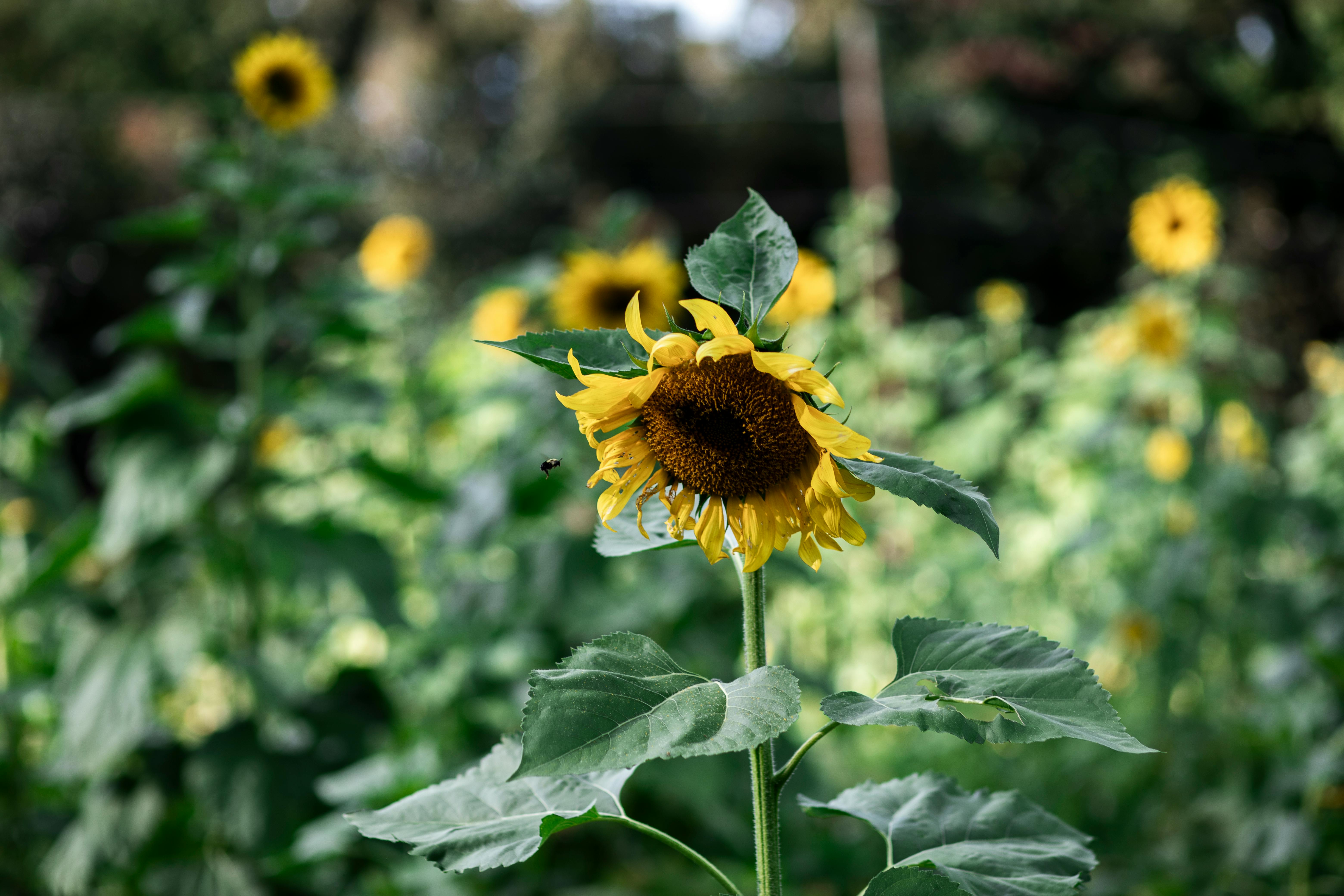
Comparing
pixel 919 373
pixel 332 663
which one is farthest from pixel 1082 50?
pixel 332 663

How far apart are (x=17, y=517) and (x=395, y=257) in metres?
1.42

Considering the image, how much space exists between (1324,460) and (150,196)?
7.66m

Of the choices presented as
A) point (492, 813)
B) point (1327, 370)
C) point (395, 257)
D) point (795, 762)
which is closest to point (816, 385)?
point (795, 762)

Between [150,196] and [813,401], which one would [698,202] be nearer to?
[150,196]

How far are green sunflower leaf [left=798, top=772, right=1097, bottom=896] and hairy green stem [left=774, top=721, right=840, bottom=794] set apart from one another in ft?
0.20

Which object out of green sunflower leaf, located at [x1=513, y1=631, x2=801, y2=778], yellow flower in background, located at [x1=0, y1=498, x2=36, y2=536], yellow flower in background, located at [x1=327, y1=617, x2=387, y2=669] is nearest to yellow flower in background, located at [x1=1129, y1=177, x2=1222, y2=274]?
yellow flower in background, located at [x1=327, y1=617, x2=387, y2=669]

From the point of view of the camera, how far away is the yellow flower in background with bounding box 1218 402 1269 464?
284 centimetres

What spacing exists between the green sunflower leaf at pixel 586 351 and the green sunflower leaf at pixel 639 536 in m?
0.12

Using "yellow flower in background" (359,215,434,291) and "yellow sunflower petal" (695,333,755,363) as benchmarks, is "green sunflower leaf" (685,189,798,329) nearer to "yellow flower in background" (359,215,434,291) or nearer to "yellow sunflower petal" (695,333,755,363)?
"yellow sunflower petal" (695,333,755,363)

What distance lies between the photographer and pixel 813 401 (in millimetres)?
708

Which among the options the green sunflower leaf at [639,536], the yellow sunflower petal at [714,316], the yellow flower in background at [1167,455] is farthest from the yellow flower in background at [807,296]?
the yellow sunflower petal at [714,316]

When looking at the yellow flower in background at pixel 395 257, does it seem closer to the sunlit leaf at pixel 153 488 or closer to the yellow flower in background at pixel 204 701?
the yellow flower in background at pixel 204 701

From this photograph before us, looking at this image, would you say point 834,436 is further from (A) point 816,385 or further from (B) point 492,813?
(B) point 492,813

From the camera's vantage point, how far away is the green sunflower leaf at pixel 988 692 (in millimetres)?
537
